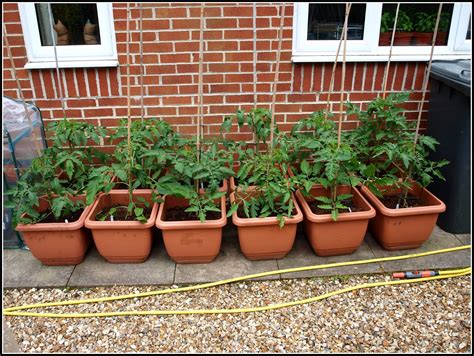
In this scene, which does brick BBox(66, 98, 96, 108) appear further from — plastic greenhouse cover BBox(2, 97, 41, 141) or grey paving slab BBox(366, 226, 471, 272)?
grey paving slab BBox(366, 226, 471, 272)

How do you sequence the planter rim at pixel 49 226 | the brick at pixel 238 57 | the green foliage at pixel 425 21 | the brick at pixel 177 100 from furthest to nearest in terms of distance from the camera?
the green foliage at pixel 425 21
the brick at pixel 177 100
the brick at pixel 238 57
the planter rim at pixel 49 226

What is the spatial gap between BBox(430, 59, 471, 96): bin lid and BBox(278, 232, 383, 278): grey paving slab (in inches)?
52.1

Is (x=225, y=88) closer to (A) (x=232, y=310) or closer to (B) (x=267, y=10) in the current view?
(B) (x=267, y=10)

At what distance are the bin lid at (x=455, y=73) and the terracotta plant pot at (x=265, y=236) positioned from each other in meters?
1.41

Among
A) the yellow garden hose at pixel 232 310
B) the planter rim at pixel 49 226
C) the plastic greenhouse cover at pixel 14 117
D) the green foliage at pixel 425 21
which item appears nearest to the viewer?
the yellow garden hose at pixel 232 310

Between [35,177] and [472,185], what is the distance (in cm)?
315

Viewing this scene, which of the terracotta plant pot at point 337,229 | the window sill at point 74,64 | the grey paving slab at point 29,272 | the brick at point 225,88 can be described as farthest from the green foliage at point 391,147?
the grey paving slab at point 29,272

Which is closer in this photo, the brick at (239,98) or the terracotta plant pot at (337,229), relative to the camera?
the terracotta plant pot at (337,229)

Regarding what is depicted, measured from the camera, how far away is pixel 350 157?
2520 millimetres

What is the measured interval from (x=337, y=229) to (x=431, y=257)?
0.75m

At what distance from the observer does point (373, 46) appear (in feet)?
10.2

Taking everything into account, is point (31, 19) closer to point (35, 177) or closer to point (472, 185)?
point (35, 177)

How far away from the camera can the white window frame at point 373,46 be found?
3.03 m

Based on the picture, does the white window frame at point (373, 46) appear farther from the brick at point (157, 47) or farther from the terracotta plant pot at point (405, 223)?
the terracotta plant pot at point (405, 223)
